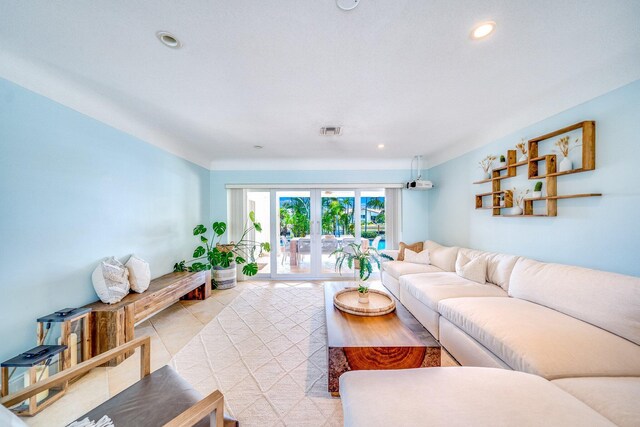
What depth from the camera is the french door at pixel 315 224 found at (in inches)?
192

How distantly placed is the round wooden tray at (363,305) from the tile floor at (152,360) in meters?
0.70

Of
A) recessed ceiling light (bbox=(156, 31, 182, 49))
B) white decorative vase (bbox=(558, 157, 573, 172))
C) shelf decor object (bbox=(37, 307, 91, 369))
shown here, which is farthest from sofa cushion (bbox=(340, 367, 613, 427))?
recessed ceiling light (bbox=(156, 31, 182, 49))

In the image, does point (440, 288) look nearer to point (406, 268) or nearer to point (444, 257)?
point (406, 268)

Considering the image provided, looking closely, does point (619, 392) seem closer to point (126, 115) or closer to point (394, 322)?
point (394, 322)

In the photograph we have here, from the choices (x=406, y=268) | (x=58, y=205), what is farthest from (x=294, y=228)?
(x=58, y=205)

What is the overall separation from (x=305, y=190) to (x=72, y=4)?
386 centimetres

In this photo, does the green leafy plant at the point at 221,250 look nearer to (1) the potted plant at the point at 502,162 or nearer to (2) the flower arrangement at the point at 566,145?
(1) the potted plant at the point at 502,162

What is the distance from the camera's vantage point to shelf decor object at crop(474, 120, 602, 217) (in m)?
1.95

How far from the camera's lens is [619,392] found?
3.59ft

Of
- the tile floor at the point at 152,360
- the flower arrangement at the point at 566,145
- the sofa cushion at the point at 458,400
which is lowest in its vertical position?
the tile floor at the point at 152,360

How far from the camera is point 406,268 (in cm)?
350

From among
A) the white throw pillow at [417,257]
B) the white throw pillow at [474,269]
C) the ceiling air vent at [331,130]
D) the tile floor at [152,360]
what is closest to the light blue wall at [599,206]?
the white throw pillow at [474,269]

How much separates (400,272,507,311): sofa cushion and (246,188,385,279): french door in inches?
76.2

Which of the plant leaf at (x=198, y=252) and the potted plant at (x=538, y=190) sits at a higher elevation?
the potted plant at (x=538, y=190)
